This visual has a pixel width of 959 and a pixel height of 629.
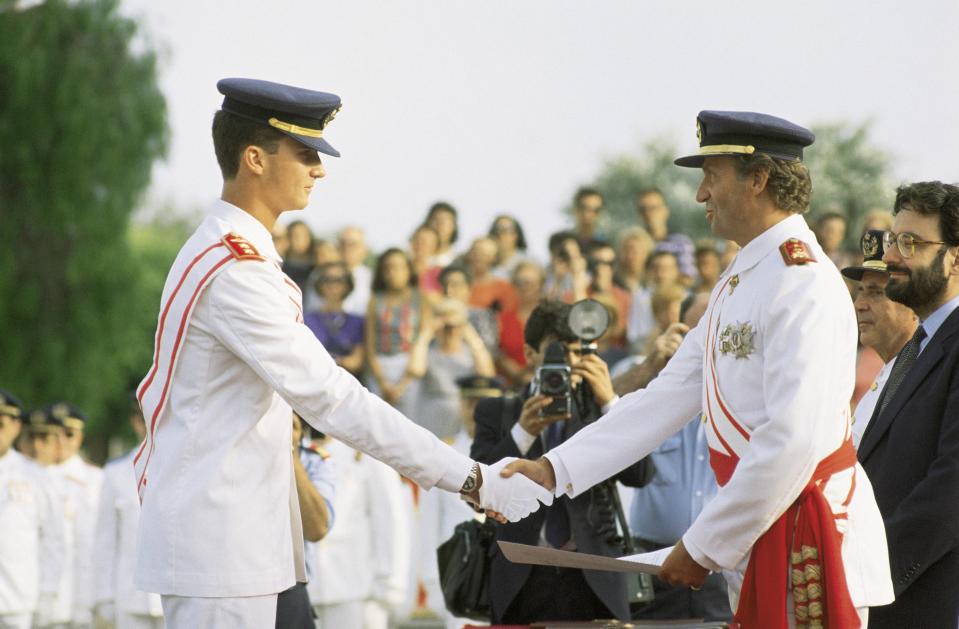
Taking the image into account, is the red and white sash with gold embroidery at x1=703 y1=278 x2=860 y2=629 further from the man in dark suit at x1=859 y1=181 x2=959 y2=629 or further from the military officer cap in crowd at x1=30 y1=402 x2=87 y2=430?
the military officer cap in crowd at x1=30 y1=402 x2=87 y2=430

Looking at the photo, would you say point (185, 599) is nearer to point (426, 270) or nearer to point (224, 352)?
point (224, 352)

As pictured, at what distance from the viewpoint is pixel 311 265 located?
14594mm

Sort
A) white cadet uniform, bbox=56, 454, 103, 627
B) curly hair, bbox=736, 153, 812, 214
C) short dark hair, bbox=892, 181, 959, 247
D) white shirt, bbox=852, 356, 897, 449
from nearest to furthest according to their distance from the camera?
curly hair, bbox=736, 153, 812, 214 → short dark hair, bbox=892, 181, 959, 247 → white shirt, bbox=852, 356, 897, 449 → white cadet uniform, bbox=56, 454, 103, 627

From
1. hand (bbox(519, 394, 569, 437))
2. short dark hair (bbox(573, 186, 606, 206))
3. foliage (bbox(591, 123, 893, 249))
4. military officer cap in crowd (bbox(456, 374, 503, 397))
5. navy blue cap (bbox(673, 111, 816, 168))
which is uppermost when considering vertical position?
foliage (bbox(591, 123, 893, 249))

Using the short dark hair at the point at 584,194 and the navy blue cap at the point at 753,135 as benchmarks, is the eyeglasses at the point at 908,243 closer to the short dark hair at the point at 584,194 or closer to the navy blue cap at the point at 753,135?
the navy blue cap at the point at 753,135

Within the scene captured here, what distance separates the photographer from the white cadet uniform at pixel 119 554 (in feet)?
34.3

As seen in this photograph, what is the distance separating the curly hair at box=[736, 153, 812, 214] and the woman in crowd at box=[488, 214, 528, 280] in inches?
357

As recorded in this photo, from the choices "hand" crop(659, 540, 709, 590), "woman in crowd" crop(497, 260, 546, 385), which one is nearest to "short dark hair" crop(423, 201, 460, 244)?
"woman in crowd" crop(497, 260, 546, 385)

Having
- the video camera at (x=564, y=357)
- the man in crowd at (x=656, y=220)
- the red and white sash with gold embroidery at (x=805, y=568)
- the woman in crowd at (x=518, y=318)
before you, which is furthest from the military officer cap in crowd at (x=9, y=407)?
the red and white sash with gold embroidery at (x=805, y=568)

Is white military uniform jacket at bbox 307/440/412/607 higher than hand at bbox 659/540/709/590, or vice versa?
hand at bbox 659/540/709/590

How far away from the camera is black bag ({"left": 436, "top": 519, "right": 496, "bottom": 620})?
6.79 m

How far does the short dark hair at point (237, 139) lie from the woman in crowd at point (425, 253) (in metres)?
8.78

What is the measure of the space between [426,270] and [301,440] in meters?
6.83

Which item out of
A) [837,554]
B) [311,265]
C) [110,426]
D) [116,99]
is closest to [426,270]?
[311,265]
